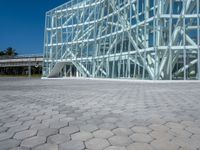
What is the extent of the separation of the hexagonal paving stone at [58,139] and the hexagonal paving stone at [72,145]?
0.52ft

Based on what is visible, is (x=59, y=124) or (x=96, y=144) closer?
(x=96, y=144)

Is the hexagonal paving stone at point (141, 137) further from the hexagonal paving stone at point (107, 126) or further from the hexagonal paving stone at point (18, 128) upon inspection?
the hexagonal paving stone at point (18, 128)

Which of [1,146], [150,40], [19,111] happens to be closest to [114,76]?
[150,40]

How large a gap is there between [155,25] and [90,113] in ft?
76.8

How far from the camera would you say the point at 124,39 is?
35094 mm

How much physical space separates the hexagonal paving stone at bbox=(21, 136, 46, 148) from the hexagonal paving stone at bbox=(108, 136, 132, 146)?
4.11 feet

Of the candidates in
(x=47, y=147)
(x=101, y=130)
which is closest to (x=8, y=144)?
(x=47, y=147)

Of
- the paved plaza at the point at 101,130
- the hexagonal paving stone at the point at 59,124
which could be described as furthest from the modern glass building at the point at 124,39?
the hexagonal paving stone at the point at 59,124

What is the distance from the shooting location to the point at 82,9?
4850 cm

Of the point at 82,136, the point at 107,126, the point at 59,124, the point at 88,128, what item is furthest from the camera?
the point at 59,124

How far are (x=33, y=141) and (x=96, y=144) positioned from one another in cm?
116

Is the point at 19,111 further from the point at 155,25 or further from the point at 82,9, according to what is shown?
the point at 82,9

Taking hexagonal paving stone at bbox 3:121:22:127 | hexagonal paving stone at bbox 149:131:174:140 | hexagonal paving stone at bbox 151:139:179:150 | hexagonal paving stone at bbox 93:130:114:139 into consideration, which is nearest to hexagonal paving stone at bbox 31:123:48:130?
hexagonal paving stone at bbox 3:121:22:127

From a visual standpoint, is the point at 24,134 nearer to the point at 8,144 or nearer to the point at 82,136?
the point at 8,144
